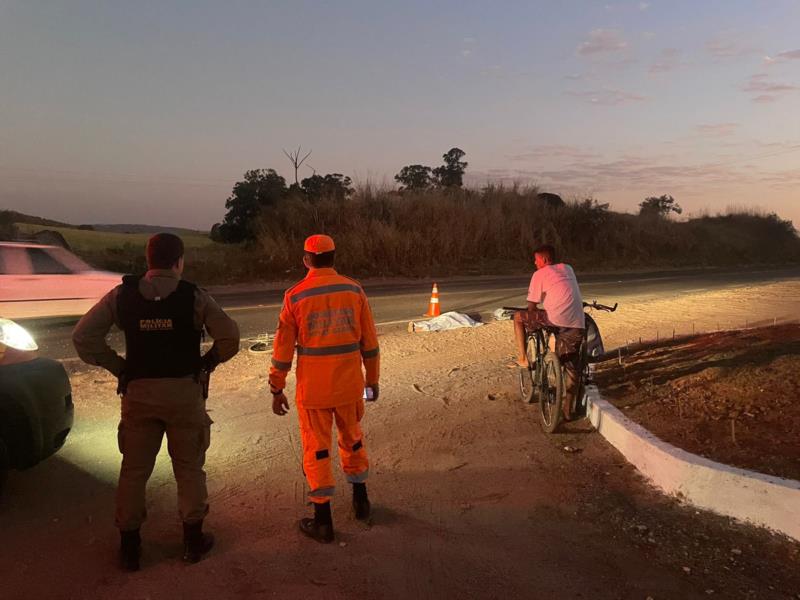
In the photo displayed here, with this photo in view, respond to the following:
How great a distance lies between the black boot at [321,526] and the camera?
327 centimetres

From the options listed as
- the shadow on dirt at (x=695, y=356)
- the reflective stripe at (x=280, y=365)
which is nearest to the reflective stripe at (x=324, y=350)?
the reflective stripe at (x=280, y=365)

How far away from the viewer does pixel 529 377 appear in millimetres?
5969

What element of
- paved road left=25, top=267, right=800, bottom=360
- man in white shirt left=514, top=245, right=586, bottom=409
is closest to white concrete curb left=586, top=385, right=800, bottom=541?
man in white shirt left=514, top=245, right=586, bottom=409

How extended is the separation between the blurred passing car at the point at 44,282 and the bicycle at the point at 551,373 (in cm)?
762

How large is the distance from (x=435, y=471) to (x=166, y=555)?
1.94 metres

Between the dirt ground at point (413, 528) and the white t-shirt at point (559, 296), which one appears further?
the white t-shirt at point (559, 296)

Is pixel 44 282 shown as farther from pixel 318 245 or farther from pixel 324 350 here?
pixel 324 350

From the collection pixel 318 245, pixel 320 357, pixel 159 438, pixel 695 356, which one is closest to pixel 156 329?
pixel 159 438

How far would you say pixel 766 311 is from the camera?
37.7ft

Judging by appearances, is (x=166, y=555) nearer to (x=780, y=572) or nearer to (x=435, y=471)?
(x=435, y=471)

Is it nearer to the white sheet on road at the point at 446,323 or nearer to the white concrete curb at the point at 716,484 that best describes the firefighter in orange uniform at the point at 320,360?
the white concrete curb at the point at 716,484

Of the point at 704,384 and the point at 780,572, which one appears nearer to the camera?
the point at 780,572

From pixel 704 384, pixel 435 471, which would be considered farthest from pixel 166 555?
pixel 704 384

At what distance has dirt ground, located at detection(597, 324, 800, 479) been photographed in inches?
160
